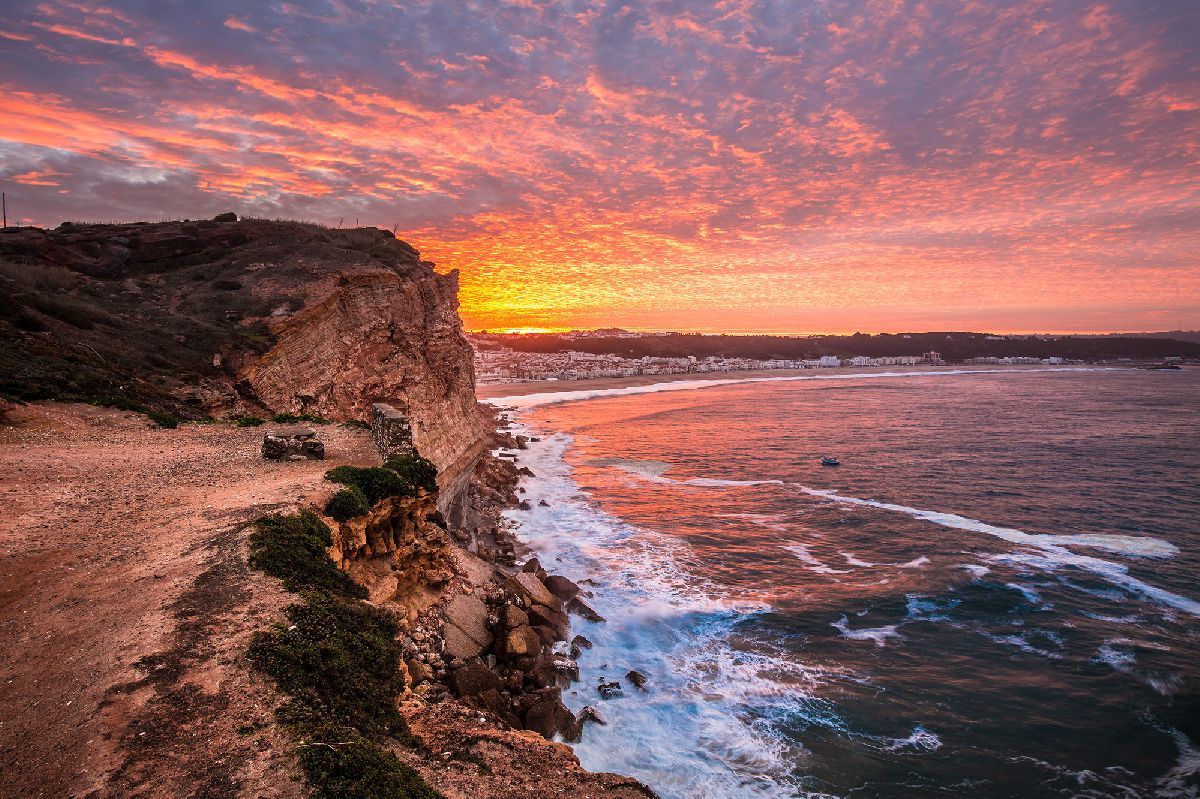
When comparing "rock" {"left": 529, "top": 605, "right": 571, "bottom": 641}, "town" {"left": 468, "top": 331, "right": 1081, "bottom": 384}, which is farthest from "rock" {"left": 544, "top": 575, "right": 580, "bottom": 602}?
"town" {"left": 468, "top": 331, "right": 1081, "bottom": 384}

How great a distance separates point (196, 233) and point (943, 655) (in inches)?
1644

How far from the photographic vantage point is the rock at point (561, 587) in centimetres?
2017

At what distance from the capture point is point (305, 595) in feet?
25.1

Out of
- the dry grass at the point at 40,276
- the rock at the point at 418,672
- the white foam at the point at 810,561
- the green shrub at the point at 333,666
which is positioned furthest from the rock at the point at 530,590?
the dry grass at the point at 40,276

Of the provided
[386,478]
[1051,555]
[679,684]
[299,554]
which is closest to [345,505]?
[386,478]

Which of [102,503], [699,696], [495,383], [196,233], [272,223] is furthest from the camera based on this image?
[495,383]

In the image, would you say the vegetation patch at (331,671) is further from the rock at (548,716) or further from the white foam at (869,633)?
the white foam at (869,633)

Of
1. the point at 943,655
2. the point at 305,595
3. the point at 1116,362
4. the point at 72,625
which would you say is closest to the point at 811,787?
the point at 943,655

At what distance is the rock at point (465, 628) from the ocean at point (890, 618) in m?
3.13

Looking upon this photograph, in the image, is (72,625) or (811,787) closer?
(72,625)

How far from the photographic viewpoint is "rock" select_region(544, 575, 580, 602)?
66.2ft

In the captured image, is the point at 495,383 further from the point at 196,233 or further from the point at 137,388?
the point at 137,388

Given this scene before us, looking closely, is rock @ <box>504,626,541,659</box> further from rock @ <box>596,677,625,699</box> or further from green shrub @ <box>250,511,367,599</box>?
green shrub @ <box>250,511,367,599</box>

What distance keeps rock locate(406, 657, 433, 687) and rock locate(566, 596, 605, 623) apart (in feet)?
30.3
